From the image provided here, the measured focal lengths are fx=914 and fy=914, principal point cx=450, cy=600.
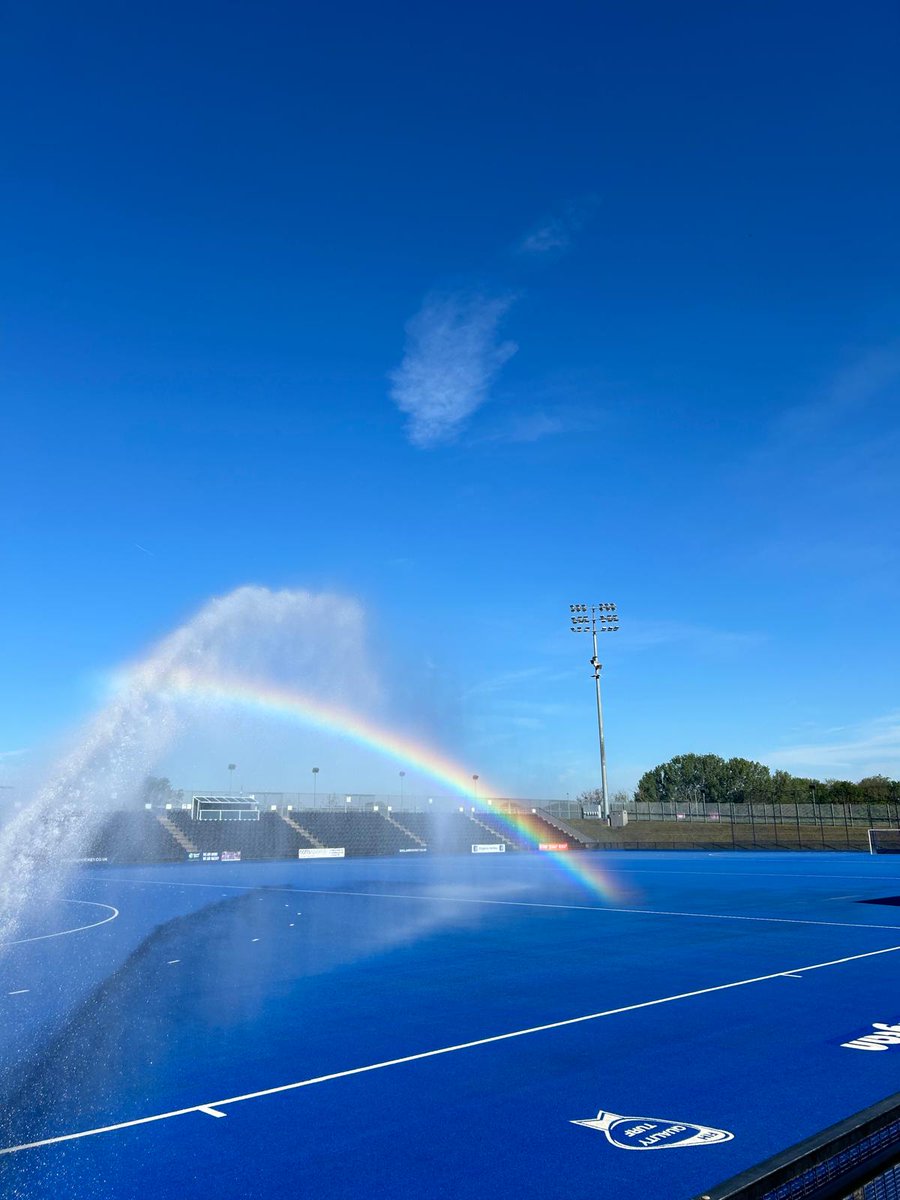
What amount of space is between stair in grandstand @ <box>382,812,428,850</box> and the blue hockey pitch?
5677 centimetres

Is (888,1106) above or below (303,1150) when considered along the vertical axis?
above

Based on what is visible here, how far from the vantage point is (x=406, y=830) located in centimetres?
8100

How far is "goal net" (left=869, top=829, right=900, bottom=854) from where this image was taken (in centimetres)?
6253

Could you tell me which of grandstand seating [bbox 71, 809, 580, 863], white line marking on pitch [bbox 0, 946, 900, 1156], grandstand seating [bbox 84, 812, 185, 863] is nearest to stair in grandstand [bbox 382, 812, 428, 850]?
grandstand seating [bbox 71, 809, 580, 863]

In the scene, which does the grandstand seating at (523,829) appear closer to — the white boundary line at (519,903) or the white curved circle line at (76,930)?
the white boundary line at (519,903)

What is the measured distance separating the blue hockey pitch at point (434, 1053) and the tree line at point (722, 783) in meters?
139

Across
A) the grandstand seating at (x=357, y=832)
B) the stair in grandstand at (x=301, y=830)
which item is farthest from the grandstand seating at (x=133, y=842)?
the grandstand seating at (x=357, y=832)

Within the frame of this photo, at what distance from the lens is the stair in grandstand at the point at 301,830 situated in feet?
239

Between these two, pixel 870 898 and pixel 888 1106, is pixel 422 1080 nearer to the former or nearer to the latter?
pixel 888 1106

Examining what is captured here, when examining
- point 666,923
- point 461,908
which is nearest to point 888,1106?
point 666,923

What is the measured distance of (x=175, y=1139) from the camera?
7.74m

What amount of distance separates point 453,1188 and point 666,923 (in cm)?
1751

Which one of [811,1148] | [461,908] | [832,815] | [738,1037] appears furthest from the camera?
[832,815]

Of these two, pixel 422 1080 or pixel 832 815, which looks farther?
pixel 832 815
